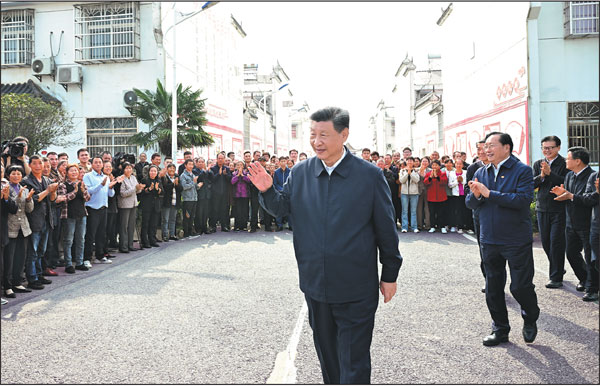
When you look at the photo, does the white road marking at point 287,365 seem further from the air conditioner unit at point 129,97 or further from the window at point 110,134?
the air conditioner unit at point 129,97

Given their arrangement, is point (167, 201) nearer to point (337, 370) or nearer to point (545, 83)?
point (337, 370)

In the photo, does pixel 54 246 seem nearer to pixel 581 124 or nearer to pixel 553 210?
pixel 553 210

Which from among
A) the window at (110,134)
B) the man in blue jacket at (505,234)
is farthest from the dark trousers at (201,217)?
the man in blue jacket at (505,234)

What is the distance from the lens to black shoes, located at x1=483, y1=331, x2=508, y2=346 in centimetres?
456

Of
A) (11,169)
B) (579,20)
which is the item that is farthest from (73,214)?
(579,20)

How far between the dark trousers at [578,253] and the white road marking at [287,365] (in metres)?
4.27

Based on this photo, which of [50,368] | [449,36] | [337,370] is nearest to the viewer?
[337,370]

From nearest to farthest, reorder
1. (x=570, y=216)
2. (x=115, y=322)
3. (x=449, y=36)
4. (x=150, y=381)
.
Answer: (x=150, y=381)
(x=115, y=322)
(x=570, y=216)
(x=449, y=36)

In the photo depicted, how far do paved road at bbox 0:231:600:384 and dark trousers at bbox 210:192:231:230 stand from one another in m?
5.94

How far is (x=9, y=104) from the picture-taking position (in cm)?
1548

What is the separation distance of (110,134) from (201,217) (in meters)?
9.31

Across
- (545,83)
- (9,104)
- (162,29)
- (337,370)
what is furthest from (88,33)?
(337,370)

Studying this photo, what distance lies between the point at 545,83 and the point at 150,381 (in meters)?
16.0

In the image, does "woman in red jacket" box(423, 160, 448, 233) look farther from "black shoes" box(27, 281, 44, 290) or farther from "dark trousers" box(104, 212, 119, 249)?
"black shoes" box(27, 281, 44, 290)
